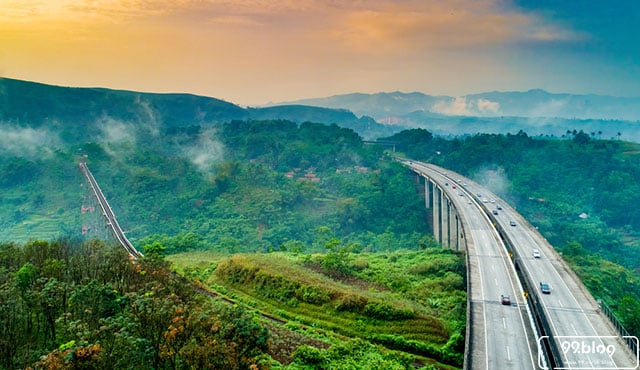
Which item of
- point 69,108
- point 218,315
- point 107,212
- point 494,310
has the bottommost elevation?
point 107,212

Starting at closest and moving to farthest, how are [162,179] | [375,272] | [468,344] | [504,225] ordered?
[468,344] < [375,272] < [504,225] < [162,179]

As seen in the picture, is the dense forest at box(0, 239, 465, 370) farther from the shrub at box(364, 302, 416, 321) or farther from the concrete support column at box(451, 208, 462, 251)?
the concrete support column at box(451, 208, 462, 251)

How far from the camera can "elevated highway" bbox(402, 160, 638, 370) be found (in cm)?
2405

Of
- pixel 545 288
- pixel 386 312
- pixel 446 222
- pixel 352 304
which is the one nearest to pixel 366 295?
pixel 352 304

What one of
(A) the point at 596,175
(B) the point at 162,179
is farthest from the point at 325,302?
(A) the point at 596,175

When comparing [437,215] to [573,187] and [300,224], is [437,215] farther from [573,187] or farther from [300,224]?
[573,187]

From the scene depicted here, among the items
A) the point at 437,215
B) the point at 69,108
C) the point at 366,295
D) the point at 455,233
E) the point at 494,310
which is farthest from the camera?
the point at 69,108

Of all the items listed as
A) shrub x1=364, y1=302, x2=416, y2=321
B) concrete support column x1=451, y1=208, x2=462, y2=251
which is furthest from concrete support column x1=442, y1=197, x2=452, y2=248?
shrub x1=364, y1=302, x2=416, y2=321

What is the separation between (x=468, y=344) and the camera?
25.7 metres

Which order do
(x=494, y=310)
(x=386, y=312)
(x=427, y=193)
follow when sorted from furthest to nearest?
1. (x=427, y=193)
2. (x=386, y=312)
3. (x=494, y=310)

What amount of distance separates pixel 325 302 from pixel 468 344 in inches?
562

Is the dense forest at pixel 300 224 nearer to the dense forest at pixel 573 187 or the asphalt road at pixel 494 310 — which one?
the dense forest at pixel 573 187

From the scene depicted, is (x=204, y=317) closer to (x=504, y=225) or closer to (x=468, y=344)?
(x=468, y=344)

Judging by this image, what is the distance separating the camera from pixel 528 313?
1196 inches
